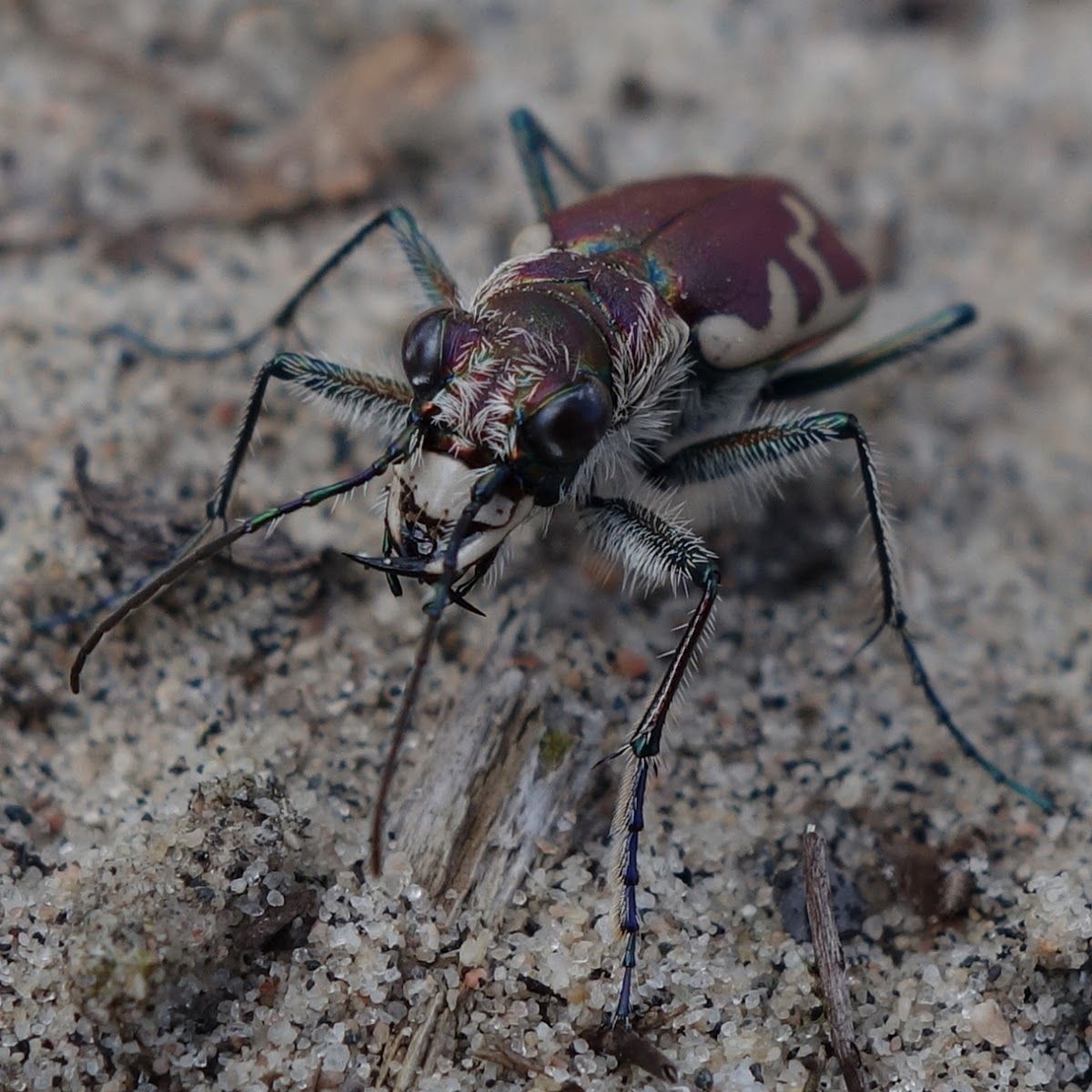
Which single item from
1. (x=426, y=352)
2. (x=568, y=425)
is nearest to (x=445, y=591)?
(x=568, y=425)

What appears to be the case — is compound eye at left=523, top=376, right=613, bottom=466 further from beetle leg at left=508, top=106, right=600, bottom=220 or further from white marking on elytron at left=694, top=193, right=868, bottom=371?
beetle leg at left=508, top=106, right=600, bottom=220

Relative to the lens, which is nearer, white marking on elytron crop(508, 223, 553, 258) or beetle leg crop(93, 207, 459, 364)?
white marking on elytron crop(508, 223, 553, 258)

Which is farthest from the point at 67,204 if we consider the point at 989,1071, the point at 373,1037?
the point at 989,1071

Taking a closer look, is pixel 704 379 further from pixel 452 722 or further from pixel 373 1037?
pixel 373 1037

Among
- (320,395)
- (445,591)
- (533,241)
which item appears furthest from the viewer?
(533,241)

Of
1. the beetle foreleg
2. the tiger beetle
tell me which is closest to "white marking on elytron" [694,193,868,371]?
the tiger beetle

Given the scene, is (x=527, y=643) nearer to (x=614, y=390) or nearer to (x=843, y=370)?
(x=614, y=390)

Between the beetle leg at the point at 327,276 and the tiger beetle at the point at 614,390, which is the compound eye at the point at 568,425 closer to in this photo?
the tiger beetle at the point at 614,390
